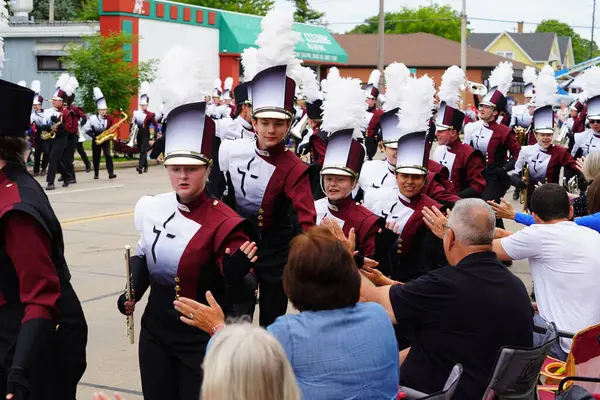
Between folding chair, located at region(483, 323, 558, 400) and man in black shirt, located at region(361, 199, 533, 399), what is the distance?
153 millimetres

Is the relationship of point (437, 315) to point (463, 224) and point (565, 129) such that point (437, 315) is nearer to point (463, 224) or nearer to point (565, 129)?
point (463, 224)

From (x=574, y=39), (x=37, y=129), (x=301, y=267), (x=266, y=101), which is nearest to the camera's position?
(x=301, y=267)

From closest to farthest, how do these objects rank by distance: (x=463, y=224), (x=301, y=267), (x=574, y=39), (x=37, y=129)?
1. (x=301, y=267)
2. (x=463, y=224)
3. (x=37, y=129)
4. (x=574, y=39)

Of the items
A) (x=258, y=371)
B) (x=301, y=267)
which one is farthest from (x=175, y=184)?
(x=258, y=371)

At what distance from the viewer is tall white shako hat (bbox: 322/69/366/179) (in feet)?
Result: 22.0

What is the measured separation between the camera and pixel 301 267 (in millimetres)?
3451

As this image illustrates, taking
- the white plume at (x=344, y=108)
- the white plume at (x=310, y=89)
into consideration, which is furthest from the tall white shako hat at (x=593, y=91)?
the white plume at (x=344, y=108)

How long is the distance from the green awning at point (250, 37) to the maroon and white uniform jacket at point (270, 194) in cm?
2915

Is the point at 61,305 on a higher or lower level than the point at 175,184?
lower

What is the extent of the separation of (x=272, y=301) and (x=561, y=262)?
73.9 inches

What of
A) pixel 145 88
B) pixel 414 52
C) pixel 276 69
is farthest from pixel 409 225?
pixel 414 52

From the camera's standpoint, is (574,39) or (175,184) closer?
(175,184)

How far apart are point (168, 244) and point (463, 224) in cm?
140

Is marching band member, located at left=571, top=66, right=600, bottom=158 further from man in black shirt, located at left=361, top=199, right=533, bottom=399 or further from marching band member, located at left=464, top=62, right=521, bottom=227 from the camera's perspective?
man in black shirt, located at left=361, top=199, right=533, bottom=399
